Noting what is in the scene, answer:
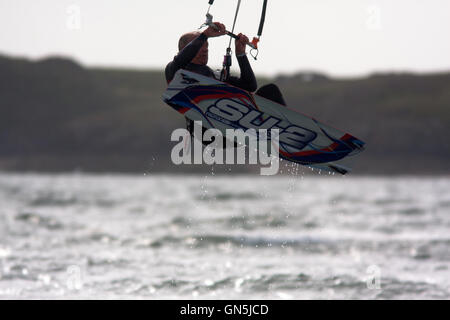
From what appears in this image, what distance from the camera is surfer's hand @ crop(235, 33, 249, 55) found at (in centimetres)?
1080

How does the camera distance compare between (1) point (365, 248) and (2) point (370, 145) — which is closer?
(1) point (365, 248)

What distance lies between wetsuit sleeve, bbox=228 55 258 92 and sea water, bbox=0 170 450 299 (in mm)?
5250

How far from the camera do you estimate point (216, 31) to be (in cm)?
1058

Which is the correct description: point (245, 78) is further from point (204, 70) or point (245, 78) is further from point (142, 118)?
point (142, 118)

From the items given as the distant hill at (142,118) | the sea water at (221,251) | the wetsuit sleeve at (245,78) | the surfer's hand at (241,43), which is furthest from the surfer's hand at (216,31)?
the distant hill at (142,118)

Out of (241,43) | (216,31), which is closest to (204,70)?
(241,43)

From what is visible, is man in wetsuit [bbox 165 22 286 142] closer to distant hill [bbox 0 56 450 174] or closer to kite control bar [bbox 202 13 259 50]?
kite control bar [bbox 202 13 259 50]

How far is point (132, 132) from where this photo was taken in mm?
102000

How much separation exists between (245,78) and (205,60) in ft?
2.69

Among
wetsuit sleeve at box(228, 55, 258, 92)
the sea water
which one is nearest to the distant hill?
the sea water

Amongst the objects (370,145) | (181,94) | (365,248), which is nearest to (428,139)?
(370,145)

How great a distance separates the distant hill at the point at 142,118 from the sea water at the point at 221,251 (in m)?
48.6

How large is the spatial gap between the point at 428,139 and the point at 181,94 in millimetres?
83455
